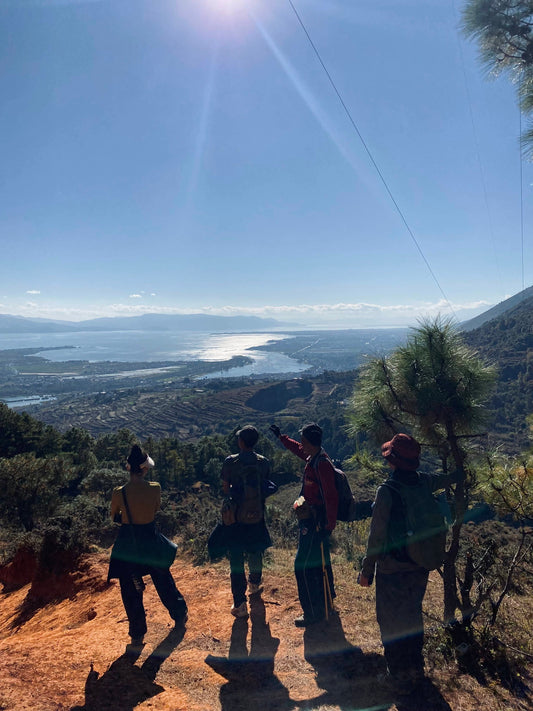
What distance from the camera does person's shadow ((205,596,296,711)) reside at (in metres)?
2.37

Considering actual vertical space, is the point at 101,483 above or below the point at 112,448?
above

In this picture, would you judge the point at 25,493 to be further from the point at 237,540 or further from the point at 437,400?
the point at 437,400

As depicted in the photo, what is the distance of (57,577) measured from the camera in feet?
15.9

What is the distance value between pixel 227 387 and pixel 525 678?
89781 mm

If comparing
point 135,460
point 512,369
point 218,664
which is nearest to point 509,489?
point 218,664

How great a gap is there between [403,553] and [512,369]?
55.4 meters

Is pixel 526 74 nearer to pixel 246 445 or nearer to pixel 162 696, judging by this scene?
pixel 246 445

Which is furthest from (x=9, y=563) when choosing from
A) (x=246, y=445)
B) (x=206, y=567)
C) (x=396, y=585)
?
(x=396, y=585)

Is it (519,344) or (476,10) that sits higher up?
(476,10)

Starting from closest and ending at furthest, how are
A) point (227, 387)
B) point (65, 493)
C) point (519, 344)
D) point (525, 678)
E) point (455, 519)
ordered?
point (525, 678) < point (455, 519) < point (65, 493) < point (519, 344) < point (227, 387)

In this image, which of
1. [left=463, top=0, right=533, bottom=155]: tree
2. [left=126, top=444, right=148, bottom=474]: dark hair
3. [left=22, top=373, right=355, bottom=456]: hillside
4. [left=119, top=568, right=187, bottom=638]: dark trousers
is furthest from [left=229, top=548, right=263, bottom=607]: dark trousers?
[left=22, top=373, right=355, bottom=456]: hillside

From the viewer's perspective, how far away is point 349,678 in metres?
2.55

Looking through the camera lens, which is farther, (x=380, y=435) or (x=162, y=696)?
(x=380, y=435)

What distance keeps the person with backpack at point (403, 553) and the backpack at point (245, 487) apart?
118cm
